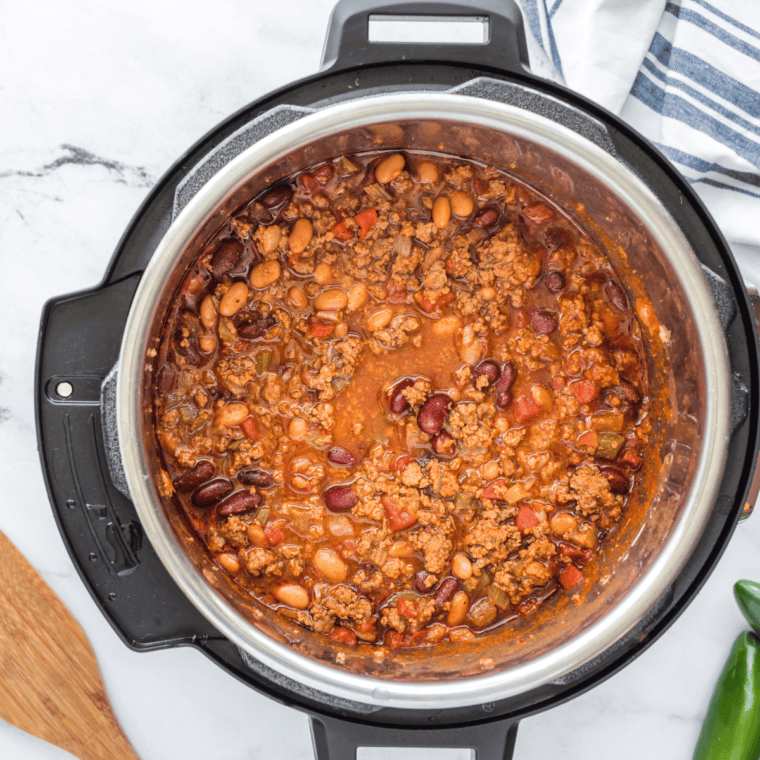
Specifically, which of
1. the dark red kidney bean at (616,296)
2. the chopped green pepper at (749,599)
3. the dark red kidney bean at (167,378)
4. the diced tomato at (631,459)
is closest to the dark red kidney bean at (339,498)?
the dark red kidney bean at (167,378)

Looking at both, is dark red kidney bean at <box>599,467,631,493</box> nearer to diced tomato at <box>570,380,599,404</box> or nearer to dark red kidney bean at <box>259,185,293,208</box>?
diced tomato at <box>570,380,599,404</box>

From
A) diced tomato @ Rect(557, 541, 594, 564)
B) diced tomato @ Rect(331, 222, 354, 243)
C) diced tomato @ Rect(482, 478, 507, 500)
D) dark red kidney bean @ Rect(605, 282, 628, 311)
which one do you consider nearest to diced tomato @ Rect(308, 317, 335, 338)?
diced tomato @ Rect(331, 222, 354, 243)

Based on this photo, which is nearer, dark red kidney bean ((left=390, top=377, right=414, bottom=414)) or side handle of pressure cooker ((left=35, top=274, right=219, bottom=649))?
side handle of pressure cooker ((left=35, top=274, right=219, bottom=649))

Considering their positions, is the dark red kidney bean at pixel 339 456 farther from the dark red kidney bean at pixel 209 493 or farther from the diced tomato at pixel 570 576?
the diced tomato at pixel 570 576

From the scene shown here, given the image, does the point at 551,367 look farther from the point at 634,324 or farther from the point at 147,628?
the point at 147,628

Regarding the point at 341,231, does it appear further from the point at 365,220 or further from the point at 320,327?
the point at 320,327

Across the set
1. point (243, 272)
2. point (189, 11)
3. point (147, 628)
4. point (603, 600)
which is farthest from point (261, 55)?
point (603, 600)
